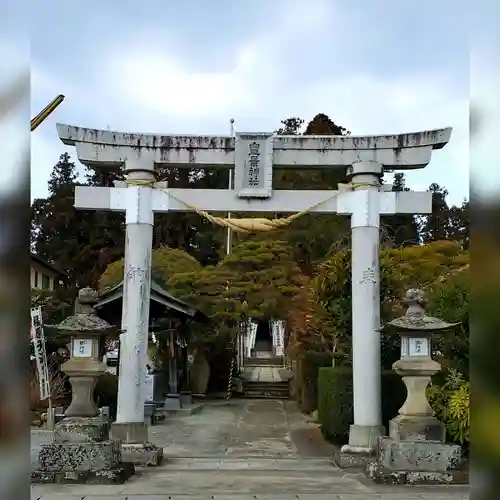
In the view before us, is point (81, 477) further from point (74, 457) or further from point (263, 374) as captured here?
point (263, 374)

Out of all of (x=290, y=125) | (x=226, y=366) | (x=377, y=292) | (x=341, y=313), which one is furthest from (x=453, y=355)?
(x=290, y=125)

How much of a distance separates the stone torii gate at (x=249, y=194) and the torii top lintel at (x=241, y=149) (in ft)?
0.05

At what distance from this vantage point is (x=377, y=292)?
10.3 m

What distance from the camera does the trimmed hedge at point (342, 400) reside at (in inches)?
449

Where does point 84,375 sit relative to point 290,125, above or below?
below

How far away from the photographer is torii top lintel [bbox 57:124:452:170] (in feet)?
34.8

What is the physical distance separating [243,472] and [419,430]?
8.60 ft

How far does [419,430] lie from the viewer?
8914mm

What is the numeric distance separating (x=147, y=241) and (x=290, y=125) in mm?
24022

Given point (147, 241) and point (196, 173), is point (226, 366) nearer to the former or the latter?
point (196, 173)

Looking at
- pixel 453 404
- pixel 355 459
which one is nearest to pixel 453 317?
pixel 453 404

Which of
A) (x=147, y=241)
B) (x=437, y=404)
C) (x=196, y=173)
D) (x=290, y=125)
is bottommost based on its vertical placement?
(x=437, y=404)

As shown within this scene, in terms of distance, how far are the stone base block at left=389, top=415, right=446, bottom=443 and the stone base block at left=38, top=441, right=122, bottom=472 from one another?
3943mm

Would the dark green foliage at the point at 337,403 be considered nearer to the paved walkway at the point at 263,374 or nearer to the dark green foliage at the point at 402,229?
the paved walkway at the point at 263,374
